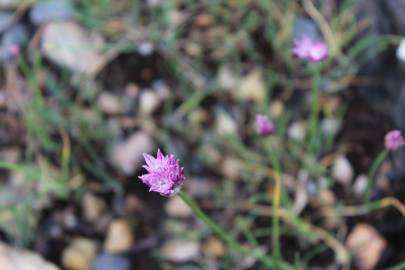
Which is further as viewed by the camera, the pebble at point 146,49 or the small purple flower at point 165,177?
the pebble at point 146,49

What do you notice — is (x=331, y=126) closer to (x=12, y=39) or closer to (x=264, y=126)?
(x=264, y=126)

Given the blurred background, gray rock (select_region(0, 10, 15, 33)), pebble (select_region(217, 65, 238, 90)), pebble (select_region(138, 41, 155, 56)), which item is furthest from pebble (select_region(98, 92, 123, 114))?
gray rock (select_region(0, 10, 15, 33))

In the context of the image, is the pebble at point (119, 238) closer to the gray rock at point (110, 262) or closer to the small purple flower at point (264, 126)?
the gray rock at point (110, 262)

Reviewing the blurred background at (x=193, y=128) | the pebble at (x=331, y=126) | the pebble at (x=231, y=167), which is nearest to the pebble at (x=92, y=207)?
the blurred background at (x=193, y=128)

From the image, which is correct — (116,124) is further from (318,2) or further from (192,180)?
(318,2)

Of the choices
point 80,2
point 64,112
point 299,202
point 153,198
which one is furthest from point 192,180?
point 80,2

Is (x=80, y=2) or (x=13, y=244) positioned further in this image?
(x=80, y=2)
